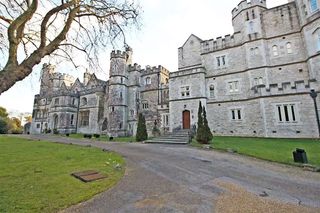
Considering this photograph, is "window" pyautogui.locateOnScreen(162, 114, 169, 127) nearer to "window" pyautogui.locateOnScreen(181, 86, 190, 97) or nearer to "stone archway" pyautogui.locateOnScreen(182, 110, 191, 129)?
"stone archway" pyautogui.locateOnScreen(182, 110, 191, 129)

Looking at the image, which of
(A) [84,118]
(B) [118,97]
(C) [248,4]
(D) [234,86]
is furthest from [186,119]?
(A) [84,118]

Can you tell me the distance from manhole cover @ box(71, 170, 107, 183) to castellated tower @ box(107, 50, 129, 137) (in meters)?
23.6

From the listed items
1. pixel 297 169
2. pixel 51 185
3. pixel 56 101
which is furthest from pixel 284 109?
pixel 56 101

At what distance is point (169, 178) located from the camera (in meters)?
6.35

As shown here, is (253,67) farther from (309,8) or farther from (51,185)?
(51,185)

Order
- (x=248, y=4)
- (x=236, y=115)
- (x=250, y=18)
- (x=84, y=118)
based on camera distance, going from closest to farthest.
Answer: (x=236, y=115) → (x=250, y=18) → (x=248, y=4) → (x=84, y=118)

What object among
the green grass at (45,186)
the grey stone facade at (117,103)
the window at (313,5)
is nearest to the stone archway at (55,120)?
the grey stone facade at (117,103)

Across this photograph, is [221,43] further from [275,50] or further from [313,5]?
[313,5]

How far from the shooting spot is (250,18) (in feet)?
72.2

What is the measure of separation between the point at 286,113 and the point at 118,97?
2464 centimetres

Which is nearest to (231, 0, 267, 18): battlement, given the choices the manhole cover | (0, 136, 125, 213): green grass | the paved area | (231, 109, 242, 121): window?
(231, 109, 242, 121): window

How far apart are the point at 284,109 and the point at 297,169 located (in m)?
13.0

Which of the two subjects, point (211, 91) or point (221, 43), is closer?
point (211, 91)

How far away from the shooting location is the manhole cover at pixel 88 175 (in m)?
5.85
